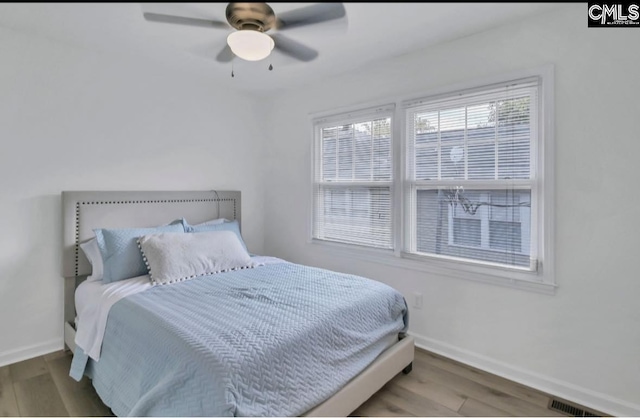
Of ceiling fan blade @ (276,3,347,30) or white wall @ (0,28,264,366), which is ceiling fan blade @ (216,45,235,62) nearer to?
ceiling fan blade @ (276,3,347,30)

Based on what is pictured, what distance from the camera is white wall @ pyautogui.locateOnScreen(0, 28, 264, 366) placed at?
2.39m

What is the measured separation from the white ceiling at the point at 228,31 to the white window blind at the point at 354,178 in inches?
20.7

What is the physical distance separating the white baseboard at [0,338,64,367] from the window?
2487mm

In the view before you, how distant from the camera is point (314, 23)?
164 centimetres

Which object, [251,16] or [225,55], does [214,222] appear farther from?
[251,16]

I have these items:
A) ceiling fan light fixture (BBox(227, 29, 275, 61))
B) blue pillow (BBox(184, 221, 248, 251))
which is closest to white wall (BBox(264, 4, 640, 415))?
ceiling fan light fixture (BBox(227, 29, 275, 61))

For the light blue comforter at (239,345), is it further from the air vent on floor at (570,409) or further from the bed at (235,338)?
the air vent on floor at (570,409)

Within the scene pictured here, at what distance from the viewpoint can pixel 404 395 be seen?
2.07 meters

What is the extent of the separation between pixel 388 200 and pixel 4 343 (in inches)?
122

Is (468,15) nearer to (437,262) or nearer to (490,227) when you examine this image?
(490,227)

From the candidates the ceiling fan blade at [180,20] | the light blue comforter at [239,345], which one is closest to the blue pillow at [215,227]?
the light blue comforter at [239,345]

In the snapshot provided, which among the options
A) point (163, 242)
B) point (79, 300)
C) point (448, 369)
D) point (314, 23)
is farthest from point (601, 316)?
point (79, 300)

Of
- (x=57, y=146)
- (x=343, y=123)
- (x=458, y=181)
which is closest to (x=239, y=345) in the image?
(x=458, y=181)

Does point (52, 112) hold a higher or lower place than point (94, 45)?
lower
